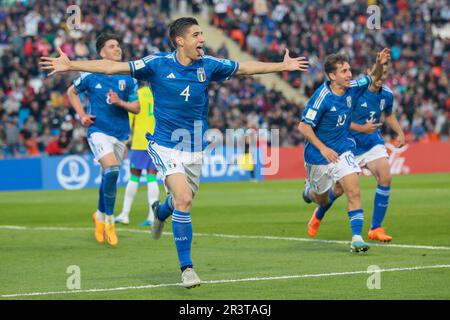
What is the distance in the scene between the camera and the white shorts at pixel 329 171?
12820 mm

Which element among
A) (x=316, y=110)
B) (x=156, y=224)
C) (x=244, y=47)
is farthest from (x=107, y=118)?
(x=244, y=47)

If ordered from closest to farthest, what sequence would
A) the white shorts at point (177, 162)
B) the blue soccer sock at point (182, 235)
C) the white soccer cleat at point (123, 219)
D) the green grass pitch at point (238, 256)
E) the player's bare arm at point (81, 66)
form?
the green grass pitch at point (238, 256)
the blue soccer sock at point (182, 235)
the player's bare arm at point (81, 66)
the white shorts at point (177, 162)
the white soccer cleat at point (123, 219)

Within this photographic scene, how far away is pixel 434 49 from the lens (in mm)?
43531

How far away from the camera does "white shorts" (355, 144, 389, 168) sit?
14422 millimetres

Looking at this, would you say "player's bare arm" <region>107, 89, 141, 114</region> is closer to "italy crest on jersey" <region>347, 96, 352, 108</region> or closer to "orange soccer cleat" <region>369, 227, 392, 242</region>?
"italy crest on jersey" <region>347, 96, 352, 108</region>

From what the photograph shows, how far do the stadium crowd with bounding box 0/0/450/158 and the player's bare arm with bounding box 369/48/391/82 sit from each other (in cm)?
1576

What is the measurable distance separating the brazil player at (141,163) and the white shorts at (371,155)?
4.06 metres

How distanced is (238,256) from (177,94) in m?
2.62

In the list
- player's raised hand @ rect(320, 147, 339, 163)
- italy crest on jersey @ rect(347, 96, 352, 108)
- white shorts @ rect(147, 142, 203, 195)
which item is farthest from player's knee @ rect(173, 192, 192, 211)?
italy crest on jersey @ rect(347, 96, 352, 108)

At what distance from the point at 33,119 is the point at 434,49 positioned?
19.8 metres

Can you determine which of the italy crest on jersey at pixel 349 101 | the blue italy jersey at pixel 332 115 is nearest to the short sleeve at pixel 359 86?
the blue italy jersey at pixel 332 115

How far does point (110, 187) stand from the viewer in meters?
13.9

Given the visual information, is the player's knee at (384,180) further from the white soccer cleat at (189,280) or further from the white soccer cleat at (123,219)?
the white soccer cleat at (189,280)

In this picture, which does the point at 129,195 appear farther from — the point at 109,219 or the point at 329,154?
the point at 329,154
